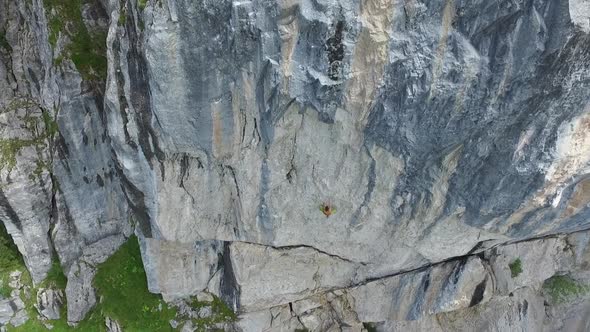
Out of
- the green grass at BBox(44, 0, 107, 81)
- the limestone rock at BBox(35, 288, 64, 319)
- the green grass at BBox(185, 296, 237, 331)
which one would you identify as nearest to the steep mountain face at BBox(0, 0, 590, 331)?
the green grass at BBox(44, 0, 107, 81)

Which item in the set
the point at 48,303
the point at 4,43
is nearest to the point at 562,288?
the point at 48,303

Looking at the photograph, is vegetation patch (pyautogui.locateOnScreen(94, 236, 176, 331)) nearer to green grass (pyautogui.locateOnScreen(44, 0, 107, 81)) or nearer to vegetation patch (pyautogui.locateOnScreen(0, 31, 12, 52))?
green grass (pyautogui.locateOnScreen(44, 0, 107, 81))

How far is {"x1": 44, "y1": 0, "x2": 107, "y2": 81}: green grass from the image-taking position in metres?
10.9

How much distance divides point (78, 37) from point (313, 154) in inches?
261

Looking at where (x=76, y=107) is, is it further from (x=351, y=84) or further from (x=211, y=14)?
(x=351, y=84)

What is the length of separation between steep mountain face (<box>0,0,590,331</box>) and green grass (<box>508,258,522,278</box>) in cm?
7

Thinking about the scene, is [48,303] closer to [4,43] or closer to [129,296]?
[129,296]

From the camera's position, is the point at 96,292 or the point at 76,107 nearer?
the point at 76,107

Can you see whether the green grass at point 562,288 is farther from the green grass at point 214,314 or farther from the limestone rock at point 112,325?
the limestone rock at point 112,325

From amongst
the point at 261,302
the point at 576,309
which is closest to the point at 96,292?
the point at 261,302

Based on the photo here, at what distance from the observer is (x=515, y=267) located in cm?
1440

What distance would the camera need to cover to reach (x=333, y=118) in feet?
28.5

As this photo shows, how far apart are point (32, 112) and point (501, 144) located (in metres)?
12.5

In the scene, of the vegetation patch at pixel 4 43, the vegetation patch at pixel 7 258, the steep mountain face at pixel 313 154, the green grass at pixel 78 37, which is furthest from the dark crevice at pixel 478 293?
the vegetation patch at pixel 4 43
